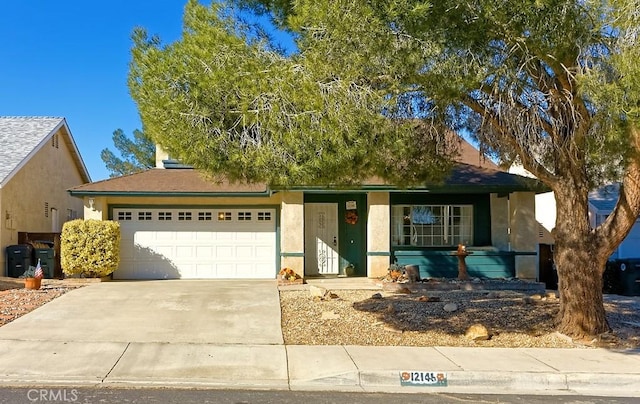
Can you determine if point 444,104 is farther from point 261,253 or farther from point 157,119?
point 261,253

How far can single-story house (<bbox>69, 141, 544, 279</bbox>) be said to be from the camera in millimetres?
16578

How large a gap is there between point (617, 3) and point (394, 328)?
6129mm

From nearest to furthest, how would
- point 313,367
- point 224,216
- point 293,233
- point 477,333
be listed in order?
point 313,367
point 477,333
point 293,233
point 224,216

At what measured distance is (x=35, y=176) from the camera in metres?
19.7

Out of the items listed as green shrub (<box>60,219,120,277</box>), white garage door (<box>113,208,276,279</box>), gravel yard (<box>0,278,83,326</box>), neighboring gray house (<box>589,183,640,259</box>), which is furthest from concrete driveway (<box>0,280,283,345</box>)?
neighboring gray house (<box>589,183,640,259</box>)

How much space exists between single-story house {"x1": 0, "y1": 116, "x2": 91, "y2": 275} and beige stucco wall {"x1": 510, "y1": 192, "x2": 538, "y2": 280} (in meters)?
14.3

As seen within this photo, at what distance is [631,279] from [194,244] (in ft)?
39.5

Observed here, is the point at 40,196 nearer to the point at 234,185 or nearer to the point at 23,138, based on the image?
the point at 23,138

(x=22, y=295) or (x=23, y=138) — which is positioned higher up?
(x=23, y=138)

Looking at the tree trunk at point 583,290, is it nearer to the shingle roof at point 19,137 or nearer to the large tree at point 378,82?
the large tree at point 378,82

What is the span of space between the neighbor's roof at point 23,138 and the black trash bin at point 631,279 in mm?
17314

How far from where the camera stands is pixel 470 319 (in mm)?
11219

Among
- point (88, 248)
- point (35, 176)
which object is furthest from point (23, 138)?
point (88, 248)

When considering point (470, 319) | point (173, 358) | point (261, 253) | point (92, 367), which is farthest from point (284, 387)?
point (261, 253)
